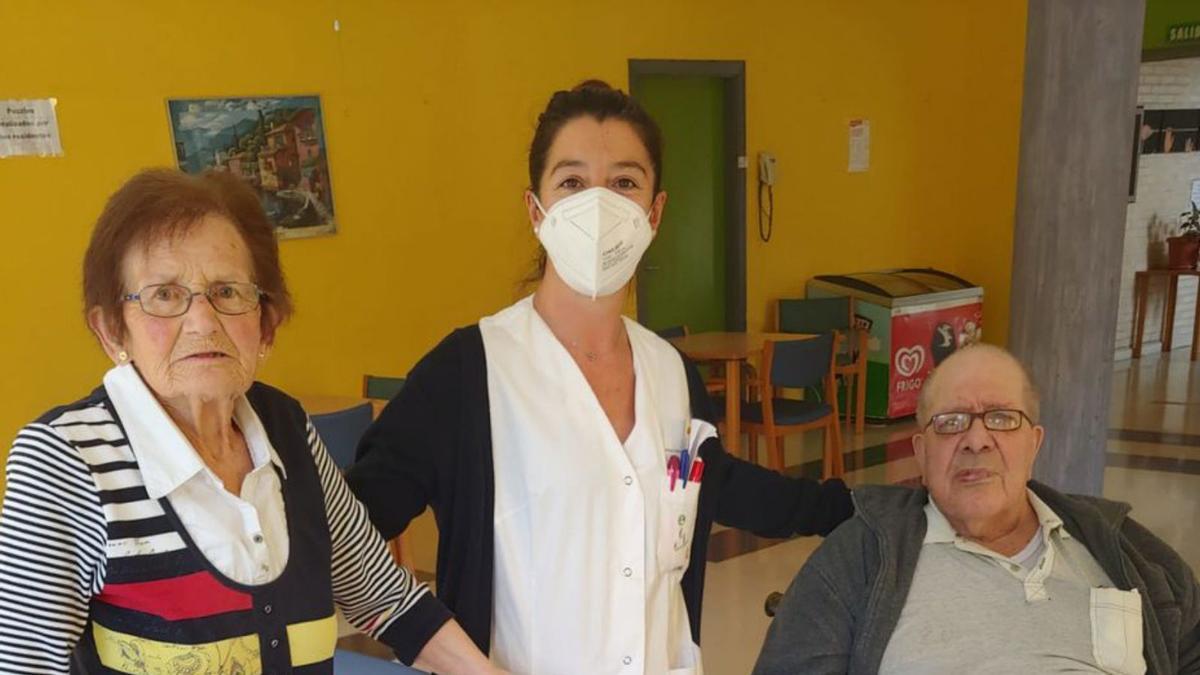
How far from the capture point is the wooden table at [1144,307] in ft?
25.3

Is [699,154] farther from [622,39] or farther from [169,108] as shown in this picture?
[169,108]

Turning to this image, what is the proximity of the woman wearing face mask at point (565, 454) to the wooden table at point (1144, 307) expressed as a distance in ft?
25.3

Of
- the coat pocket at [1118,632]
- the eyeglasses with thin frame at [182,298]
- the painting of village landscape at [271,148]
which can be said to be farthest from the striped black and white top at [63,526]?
the painting of village landscape at [271,148]

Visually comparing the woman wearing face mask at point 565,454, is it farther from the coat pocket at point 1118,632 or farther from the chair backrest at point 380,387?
the chair backrest at point 380,387

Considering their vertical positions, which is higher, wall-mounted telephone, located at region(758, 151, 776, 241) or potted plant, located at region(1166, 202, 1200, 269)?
wall-mounted telephone, located at region(758, 151, 776, 241)

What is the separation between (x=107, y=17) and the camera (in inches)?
A: 140

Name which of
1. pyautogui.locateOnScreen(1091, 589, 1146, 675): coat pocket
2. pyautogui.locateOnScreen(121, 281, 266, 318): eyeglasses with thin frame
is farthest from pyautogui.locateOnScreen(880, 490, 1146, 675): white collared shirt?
pyautogui.locateOnScreen(121, 281, 266, 318): eyeglasses with thin frame

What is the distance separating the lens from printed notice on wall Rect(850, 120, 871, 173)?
21.8 ft

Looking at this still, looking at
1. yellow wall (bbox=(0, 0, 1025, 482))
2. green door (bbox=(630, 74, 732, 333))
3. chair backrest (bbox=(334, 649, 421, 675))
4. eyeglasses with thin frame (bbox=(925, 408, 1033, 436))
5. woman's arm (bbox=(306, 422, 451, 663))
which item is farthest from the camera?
green door (bbox=(630, 74, 732, 333))

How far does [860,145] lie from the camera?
22.0 ft

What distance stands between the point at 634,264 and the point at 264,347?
1.85 feet

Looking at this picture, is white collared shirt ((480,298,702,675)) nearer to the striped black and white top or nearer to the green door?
the striped black and white top

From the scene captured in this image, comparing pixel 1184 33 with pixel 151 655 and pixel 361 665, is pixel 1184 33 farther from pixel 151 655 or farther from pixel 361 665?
pixel 151 655

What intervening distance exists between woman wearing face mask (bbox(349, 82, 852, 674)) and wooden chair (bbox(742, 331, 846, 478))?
311 cm
